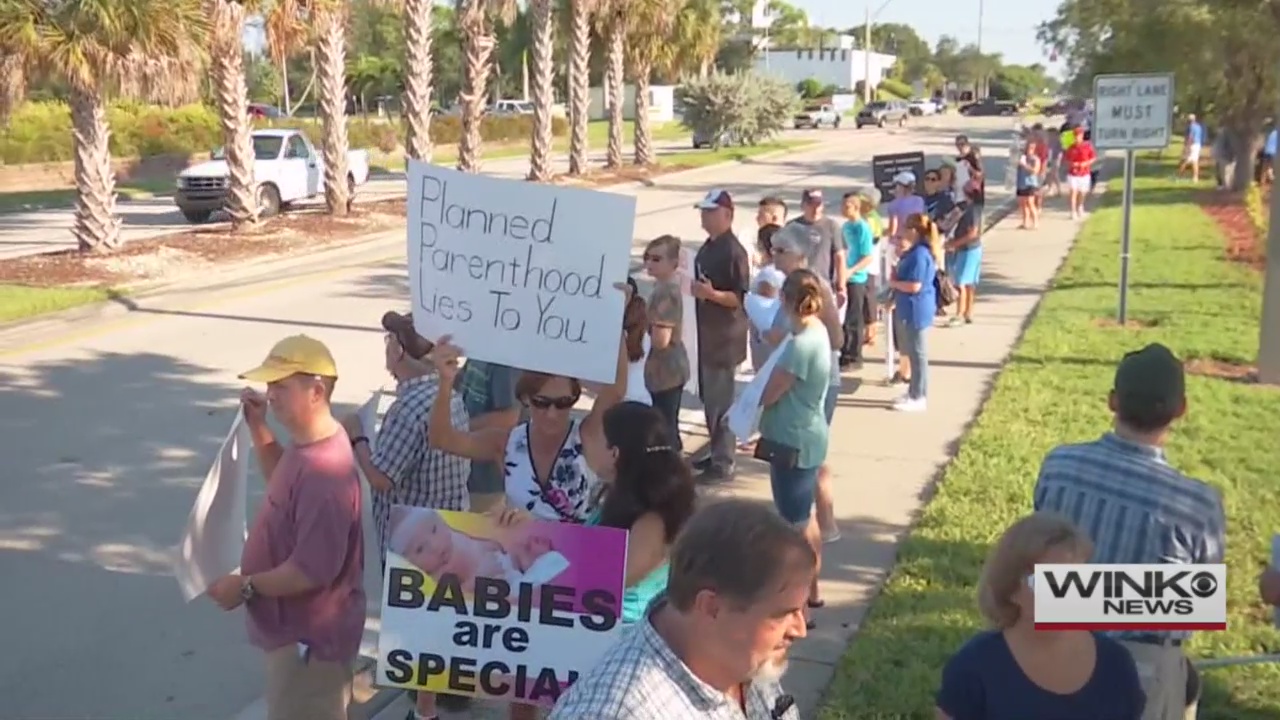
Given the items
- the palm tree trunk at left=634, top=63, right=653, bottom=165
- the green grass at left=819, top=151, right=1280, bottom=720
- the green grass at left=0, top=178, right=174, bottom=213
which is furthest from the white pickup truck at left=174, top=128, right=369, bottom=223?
the green grass at left=819, top=151, right=1280, bottom=720

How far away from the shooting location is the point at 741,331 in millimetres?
Answer: 8102

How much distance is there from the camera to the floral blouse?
4.28 metres

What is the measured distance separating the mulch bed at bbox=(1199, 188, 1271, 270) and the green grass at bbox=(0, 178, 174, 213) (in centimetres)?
2482

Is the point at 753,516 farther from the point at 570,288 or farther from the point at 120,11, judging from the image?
the point at 120,11

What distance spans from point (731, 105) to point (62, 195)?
2518cm

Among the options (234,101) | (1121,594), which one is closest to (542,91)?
(234,101)

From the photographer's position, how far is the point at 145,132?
40.2m

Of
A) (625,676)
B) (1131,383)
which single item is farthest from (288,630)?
(1131,383)

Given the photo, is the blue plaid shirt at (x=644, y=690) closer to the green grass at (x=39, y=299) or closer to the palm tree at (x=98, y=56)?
the green grass at (x=39, y=299)

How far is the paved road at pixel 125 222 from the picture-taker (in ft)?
72.8

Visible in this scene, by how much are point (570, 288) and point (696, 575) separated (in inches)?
105

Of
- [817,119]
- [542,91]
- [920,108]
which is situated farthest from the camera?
[920,108]

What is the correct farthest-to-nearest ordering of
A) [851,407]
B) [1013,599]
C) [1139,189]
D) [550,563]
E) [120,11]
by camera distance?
[1139,189] → [120,11] → [851,407] → [550,563] → [1013,599]

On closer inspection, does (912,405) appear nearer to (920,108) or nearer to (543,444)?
(543,444)
